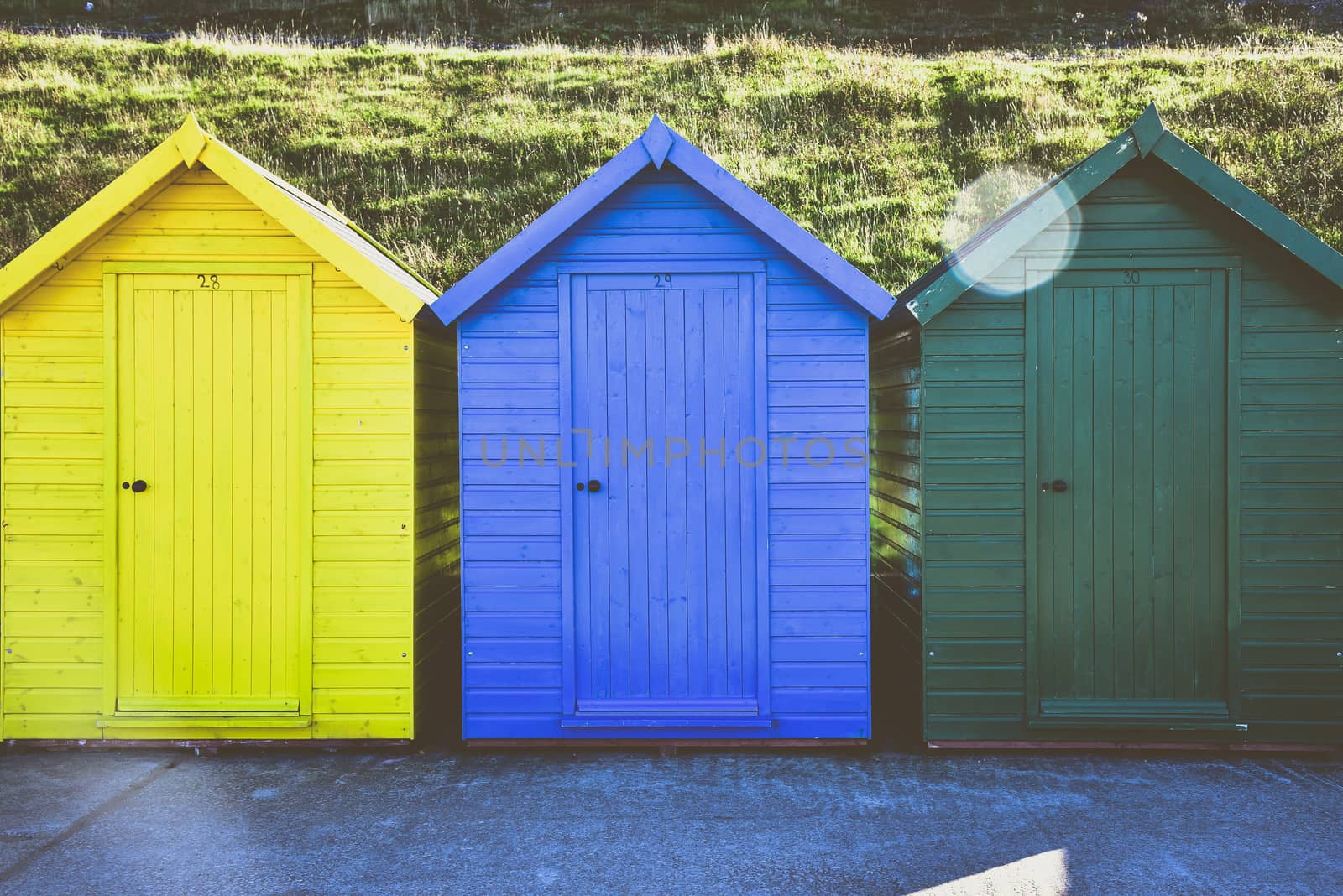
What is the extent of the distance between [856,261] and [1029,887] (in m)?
9.08

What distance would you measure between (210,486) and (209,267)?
1.22 metres

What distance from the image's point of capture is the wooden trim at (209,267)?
4797 mm

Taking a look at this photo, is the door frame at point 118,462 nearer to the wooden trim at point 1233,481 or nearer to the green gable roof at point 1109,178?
the green gable roof at point 1109,178

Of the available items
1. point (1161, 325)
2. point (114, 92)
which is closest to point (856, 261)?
point (1161, 325)

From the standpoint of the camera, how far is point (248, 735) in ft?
15.7

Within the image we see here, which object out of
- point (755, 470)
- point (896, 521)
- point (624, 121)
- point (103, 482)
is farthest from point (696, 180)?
point (624, 121)

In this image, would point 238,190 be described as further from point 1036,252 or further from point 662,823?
point 1036,252

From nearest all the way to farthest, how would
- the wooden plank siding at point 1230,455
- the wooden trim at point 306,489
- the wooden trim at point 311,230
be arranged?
the wooden trim at point 311,230 → the wooden plank siding at point 1230,455 → the wooden trim at point 306,489

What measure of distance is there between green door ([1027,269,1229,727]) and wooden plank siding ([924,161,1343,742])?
115 mm

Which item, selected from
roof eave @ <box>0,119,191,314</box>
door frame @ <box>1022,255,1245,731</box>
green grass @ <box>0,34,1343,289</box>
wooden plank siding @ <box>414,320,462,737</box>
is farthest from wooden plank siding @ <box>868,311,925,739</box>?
green grass @ <box>0,34,1343,289</box>

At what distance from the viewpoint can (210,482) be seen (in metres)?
4.82

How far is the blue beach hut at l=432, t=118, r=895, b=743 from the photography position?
481cm

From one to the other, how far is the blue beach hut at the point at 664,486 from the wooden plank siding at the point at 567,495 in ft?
0.03

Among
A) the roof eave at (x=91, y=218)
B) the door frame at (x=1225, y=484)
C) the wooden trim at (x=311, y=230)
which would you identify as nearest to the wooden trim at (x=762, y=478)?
the door frame at (x=1225, y=484)
